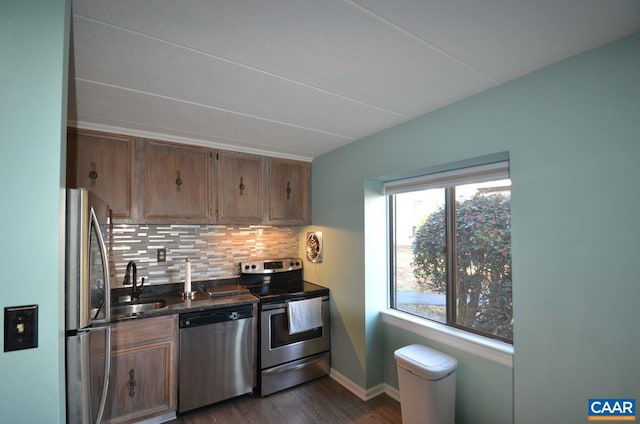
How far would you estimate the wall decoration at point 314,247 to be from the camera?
320 cm

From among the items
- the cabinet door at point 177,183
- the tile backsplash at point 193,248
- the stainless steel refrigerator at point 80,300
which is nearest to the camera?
the stainless steel refrigerator at point 80,300

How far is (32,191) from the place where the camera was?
83 centimetres

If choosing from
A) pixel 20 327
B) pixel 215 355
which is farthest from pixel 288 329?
pixel 20 327

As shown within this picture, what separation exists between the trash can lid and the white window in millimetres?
306

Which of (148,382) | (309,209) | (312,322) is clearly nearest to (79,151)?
(148,382)

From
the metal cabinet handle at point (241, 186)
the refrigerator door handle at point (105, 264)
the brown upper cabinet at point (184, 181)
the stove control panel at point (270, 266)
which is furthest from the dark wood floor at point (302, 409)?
the metal cabinet handle at point (241, 186)

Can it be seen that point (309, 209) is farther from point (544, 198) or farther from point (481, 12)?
point (481, 12)

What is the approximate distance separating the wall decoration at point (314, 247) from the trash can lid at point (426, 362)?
137 centimetres

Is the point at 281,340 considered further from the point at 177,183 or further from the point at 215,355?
the point at 177,183

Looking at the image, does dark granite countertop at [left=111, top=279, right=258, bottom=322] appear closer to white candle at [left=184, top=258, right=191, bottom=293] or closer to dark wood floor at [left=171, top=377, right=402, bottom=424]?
white candle at [left=184, top=258, right=191, bottom=293]

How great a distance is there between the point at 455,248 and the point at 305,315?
4.97 ft

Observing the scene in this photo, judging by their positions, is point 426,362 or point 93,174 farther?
point 93,174

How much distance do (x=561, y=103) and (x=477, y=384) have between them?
1.75m

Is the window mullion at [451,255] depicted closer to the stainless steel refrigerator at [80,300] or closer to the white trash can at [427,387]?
the white trash can at [427,387]
